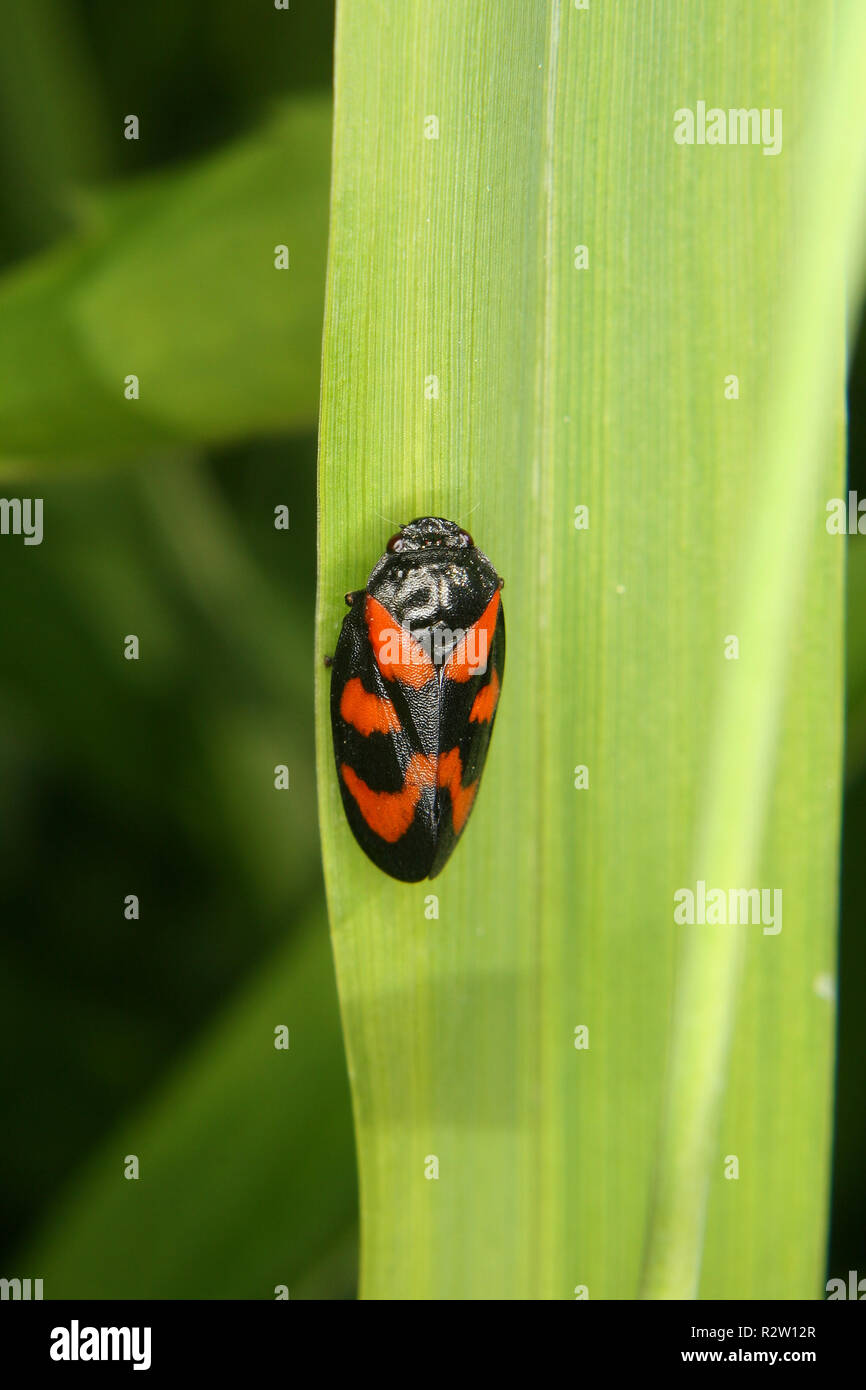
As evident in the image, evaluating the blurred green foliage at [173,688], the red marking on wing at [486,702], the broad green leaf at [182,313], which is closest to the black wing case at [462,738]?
the red marking on wing at [486,702]

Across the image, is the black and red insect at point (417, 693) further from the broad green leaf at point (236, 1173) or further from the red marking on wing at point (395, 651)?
the broad green leaf at point (236, 1173)

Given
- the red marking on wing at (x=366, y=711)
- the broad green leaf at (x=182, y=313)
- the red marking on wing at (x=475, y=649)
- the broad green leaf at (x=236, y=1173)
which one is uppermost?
the broad green leaf at (x=182, y=313)

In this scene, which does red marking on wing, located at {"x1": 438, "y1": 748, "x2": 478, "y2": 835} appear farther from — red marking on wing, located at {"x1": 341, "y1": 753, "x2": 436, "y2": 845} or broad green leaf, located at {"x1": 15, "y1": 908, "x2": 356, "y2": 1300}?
broad green leaf, located at {"x1": 15, "y1": 908, "x2": 356, "y2": 1300}

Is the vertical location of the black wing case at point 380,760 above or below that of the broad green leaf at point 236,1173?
above

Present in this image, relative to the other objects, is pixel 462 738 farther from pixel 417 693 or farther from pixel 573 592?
pixel 573 592

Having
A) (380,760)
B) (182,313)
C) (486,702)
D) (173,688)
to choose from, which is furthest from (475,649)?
(173,688)

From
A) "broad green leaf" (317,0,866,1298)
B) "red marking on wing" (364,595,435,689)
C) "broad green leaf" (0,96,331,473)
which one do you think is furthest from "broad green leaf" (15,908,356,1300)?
"broad green leaf" (0,96,331,473)
